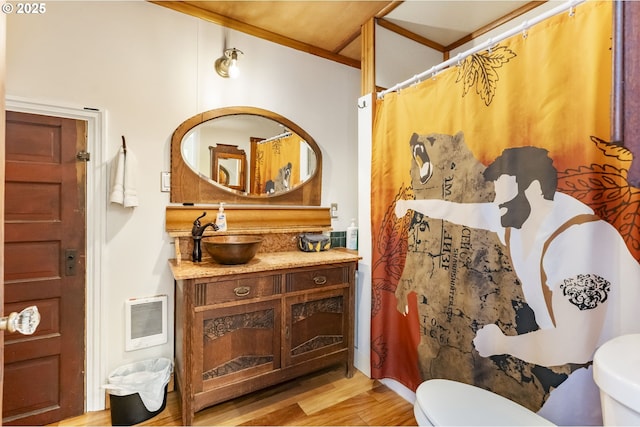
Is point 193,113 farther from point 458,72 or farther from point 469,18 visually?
point 469,18

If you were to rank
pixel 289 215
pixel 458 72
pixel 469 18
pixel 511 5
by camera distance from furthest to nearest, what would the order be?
1. pixel 289 215
2. pixel 469 18
3. pixel 511 5
4. pixel 458 72

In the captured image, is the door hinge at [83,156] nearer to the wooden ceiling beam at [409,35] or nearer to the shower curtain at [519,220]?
the shower curtain at [519,220]

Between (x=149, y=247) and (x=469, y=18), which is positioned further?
(x=469, y=18)

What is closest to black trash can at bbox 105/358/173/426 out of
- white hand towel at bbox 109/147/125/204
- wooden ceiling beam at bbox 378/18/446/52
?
white hand towel at bbox 109/147/125/204

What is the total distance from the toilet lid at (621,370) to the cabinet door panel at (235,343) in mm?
1491

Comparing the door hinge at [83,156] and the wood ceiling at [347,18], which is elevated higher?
the wood ceiling at [347,18]

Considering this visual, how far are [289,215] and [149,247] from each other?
3.33 ft

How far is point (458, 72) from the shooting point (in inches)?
63.2

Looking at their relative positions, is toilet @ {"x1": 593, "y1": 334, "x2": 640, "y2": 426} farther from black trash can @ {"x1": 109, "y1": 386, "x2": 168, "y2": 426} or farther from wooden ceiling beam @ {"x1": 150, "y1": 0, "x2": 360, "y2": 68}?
wooden ceiling beam @ {"x1": 150, "y1": 0, "x2": 360, "y2": 68}

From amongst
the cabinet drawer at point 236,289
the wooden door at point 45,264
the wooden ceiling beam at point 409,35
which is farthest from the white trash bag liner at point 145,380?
the wooden ceiling beam at point 409,35

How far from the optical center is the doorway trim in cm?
181

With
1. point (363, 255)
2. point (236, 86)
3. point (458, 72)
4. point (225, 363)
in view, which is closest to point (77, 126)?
point (236, 86)

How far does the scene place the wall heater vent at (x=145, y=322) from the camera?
1.92 meters

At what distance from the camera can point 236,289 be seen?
1.76 metres
